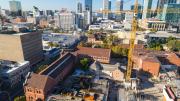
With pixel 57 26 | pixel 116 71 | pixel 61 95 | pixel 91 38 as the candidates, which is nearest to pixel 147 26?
pixel 91 38

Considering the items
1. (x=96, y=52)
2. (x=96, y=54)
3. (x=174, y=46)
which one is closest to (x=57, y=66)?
(x=96, y=54)

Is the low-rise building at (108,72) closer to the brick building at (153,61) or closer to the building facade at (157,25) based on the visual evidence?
the brick building at (153,61)

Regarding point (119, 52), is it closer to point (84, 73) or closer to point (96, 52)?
point (96, 52)

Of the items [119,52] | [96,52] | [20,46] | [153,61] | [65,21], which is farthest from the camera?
[65,21]

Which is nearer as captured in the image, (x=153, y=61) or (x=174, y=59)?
(x=153, y=61)

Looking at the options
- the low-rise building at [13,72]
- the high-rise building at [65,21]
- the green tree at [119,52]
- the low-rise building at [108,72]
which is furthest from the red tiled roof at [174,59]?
the high-rise building at [65,21]

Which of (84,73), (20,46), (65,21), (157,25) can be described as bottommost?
(84,73)

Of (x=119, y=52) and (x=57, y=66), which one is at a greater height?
(x=57, y=66)
